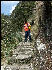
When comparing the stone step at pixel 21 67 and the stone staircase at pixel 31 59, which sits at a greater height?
the stone staircase at pixel 31 59

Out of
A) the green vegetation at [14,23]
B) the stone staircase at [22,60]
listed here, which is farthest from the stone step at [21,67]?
the green vegetation at [14,23]

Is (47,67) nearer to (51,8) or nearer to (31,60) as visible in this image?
(31,60)

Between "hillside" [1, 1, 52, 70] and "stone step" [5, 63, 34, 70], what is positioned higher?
"hillside" [1, 1, 52, 70]

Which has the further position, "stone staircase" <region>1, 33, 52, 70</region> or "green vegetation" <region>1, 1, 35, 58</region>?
"green vegetation" <region>1, 1, 35, 58</region>

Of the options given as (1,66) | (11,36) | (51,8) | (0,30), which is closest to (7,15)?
(0,30)

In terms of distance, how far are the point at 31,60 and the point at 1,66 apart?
260cm

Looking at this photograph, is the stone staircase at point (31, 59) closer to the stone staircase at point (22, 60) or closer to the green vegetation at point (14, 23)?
the stone staircase at point (22, 60)

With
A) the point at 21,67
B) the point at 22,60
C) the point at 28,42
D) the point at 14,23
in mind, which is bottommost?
the point at 21,67

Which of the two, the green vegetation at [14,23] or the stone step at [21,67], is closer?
the stone step at [21,67]

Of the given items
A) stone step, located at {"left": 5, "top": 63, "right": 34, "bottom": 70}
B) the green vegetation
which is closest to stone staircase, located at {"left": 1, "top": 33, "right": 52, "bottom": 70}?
stone step, located at {"left": 5, "top": 63, "right": 34, "bottom": 70}

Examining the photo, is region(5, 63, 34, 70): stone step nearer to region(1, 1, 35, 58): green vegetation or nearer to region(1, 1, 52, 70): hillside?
region(1, 1, 52, 70): hillside

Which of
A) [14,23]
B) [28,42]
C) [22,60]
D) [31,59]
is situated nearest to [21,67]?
[22,60]

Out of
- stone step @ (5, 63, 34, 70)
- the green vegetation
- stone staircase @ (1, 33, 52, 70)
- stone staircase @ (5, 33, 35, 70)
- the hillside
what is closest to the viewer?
stone staircase @ (1, 33, 52, 70)

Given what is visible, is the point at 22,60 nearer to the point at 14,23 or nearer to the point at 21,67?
the point at 21,67
